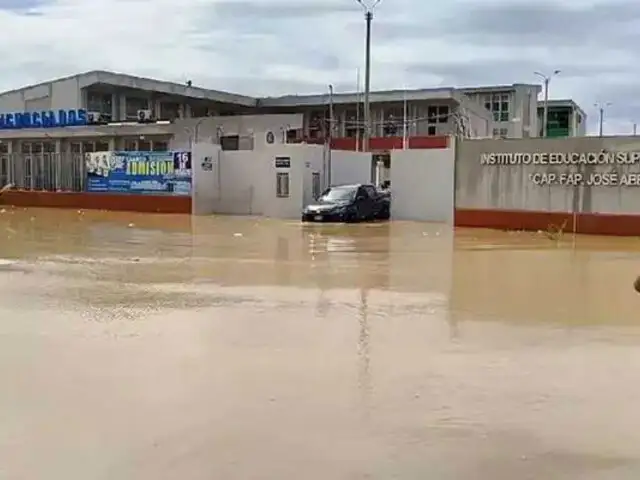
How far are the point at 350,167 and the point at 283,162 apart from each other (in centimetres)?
392

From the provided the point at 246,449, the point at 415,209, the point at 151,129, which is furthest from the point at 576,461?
the point at 151,129

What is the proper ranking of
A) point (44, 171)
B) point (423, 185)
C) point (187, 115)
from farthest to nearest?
point (187, 115)
point (44, 171)
point (423, 185)

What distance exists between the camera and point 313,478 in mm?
5105

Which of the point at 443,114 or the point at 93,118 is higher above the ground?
the point at 443,114

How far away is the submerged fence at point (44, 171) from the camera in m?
42.2

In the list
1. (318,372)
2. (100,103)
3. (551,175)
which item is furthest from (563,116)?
(318,372)

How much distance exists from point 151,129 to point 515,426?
37743 millimetres

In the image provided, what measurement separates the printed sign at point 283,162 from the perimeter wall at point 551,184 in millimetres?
8605

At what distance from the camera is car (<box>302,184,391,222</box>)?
31156mm

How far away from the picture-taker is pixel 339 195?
31.9 meters

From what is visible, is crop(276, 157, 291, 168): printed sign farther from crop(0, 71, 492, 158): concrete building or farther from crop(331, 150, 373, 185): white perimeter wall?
crop(0, 71, 492, 158): concrete building

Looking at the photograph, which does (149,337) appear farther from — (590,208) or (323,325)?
(590,208)

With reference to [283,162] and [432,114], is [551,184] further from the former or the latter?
[432,114]

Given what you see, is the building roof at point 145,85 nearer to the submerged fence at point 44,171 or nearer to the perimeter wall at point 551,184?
the submerged fence at point 44,171
